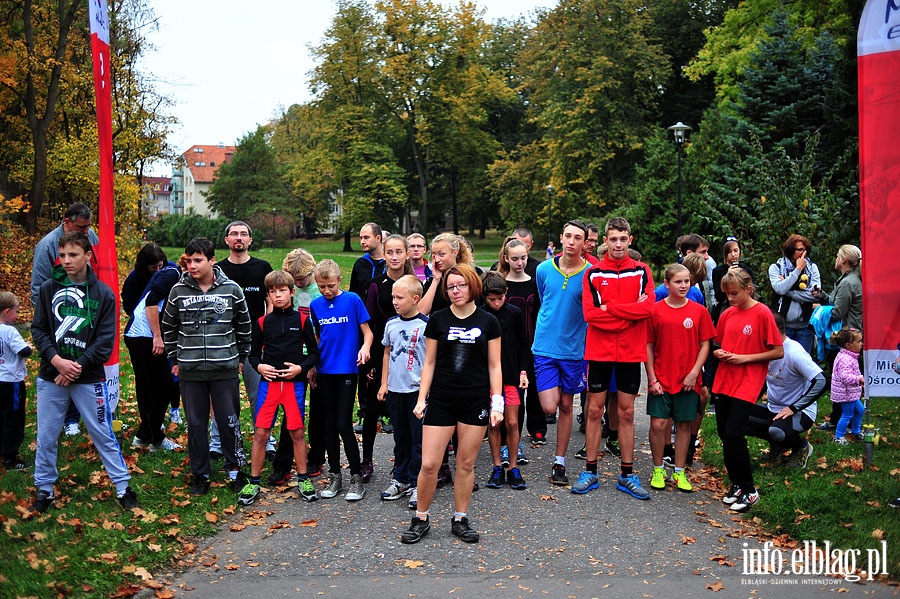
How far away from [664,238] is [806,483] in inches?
899

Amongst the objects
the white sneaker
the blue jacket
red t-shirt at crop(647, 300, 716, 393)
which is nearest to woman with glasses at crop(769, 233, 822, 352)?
the blue jacket

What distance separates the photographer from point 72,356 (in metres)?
6.46

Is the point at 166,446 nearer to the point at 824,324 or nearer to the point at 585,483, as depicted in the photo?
the point at 585,483

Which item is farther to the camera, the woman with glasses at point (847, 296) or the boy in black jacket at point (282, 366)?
the woman with glasses at point (847, 296)

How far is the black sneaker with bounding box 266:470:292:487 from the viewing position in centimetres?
757

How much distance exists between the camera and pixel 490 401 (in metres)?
6.16

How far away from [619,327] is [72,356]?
453cm

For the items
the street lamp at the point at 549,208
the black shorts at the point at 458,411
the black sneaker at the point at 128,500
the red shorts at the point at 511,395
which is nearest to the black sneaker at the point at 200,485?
the black sneaker at the point at 128,500

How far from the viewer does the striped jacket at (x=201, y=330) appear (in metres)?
7.04

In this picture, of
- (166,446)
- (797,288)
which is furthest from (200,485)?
(797,288)

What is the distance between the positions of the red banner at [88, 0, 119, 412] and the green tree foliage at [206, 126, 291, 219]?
232 ft

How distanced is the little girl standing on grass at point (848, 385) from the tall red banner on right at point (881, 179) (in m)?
1.53

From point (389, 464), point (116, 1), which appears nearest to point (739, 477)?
point (389, 464)

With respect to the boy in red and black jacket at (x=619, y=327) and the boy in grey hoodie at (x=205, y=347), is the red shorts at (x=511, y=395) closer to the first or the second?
the boy in red and black jacket at (x=619, y=327)
